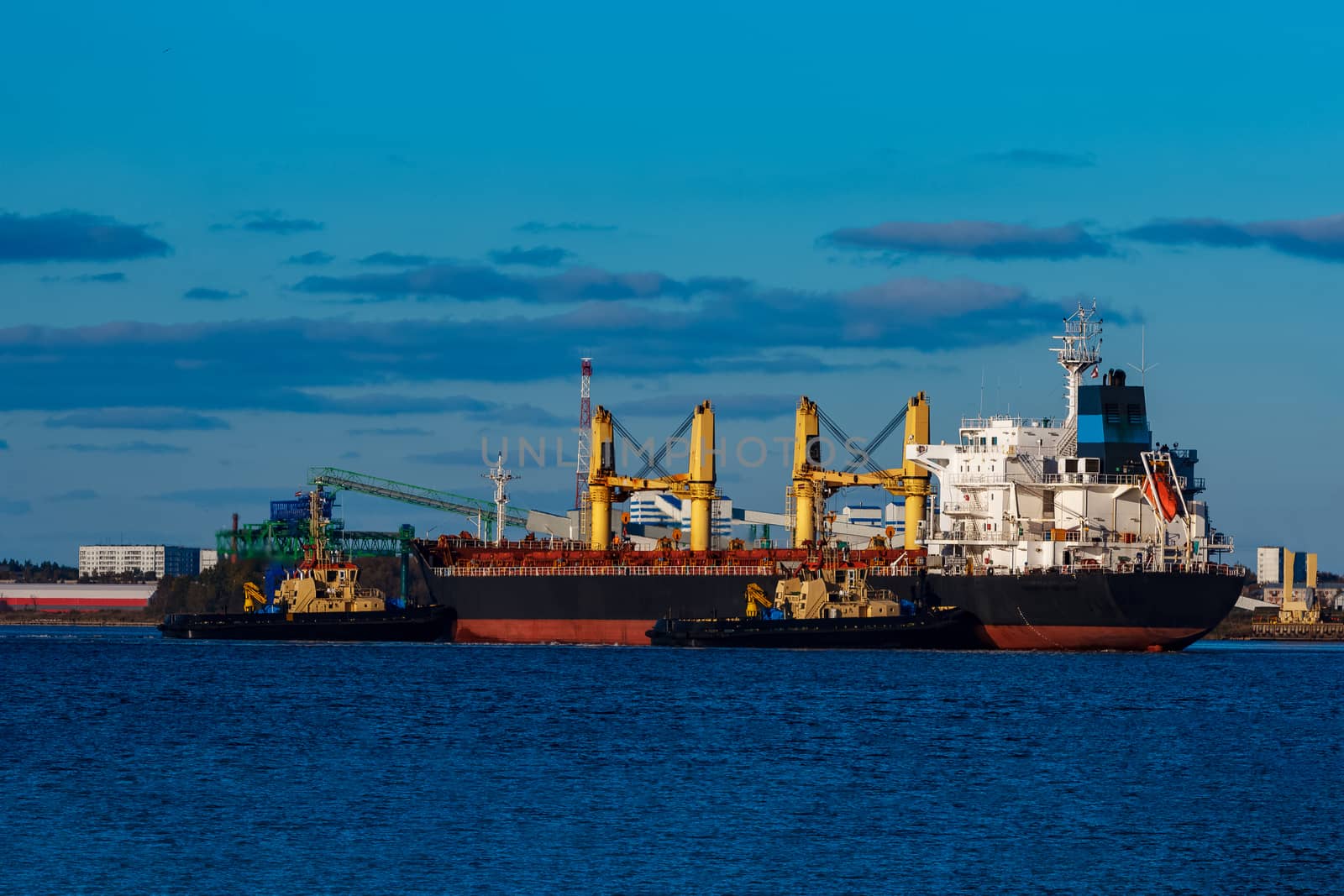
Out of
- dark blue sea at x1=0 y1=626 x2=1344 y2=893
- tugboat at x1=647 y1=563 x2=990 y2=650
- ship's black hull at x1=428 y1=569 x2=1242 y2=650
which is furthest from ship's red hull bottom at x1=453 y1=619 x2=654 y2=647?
dark blue sea at x1=0 y1=626 x2=1344 y2=893

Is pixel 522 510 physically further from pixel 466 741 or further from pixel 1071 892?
pixel 1071 892

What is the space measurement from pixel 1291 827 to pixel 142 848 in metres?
17.7

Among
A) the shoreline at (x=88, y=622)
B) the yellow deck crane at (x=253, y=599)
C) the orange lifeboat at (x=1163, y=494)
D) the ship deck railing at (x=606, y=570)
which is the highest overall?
the orange lifeboat at (x=1163, y=494)

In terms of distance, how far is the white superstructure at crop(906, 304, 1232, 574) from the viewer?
72.9 m

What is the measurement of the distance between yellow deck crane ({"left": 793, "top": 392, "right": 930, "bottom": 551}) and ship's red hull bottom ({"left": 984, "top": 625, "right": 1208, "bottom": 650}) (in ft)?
39.7

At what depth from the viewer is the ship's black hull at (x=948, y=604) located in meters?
68.6

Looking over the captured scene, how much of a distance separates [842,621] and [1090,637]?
8.74 metres

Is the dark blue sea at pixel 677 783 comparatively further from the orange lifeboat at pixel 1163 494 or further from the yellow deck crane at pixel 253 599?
the yellow deck crane at pixel 253 599

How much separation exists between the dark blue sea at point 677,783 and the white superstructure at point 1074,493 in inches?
431

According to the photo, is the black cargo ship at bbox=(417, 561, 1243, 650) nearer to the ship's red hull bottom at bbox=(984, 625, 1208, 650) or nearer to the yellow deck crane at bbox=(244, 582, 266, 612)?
the ship's red hull bottom at bbox=(984, 625, 1208, 650)

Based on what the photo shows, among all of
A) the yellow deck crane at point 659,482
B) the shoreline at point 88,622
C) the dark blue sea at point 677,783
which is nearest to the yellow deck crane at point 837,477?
the yellow deck crane at point 659,482

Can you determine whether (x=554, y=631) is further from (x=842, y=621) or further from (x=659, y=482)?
(x=842, y=621)

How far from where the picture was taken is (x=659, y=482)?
92.9m

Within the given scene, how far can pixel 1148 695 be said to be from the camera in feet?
177
